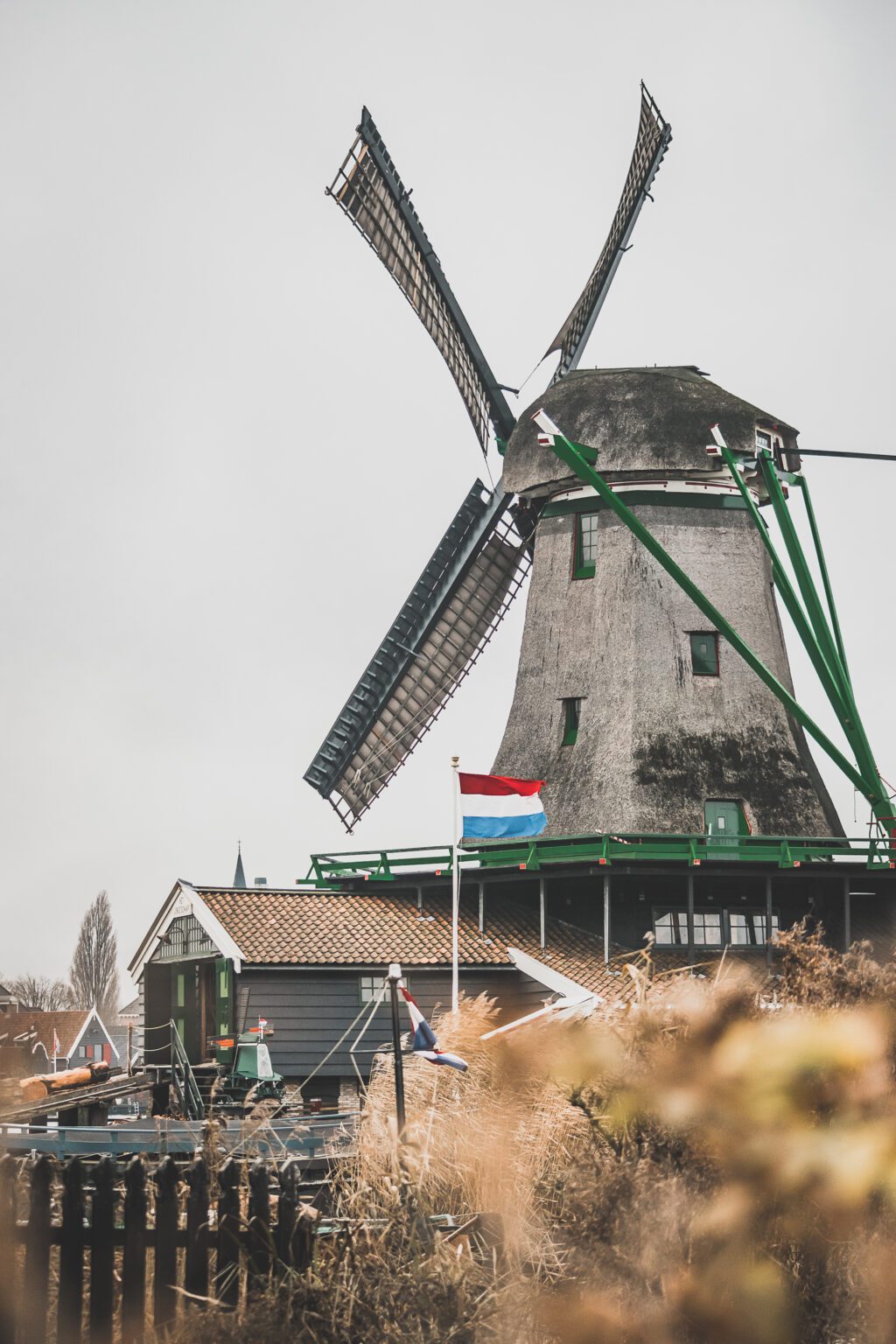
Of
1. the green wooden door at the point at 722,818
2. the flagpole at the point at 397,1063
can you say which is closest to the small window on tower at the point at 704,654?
the green wooden door at the point at 722,818

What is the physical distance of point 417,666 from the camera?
29422mm

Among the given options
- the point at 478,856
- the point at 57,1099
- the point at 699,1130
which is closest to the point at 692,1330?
the point at 699,1130

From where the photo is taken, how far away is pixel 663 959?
78.3 ft

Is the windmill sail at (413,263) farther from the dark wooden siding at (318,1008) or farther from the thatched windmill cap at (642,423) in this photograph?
the dark wooden siding at (318,1008)

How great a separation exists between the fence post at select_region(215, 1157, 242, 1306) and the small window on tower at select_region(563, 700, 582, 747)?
56.8 feet

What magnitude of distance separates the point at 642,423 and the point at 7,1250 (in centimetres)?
1951

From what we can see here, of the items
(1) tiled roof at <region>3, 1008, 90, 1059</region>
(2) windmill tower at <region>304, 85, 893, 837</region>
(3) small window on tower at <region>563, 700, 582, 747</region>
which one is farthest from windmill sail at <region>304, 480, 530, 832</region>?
(1) tiled roof at <region>3, 1008, 90, 1059</region>

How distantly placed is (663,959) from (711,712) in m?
3.96

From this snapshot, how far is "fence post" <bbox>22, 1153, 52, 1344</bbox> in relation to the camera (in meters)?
8.79

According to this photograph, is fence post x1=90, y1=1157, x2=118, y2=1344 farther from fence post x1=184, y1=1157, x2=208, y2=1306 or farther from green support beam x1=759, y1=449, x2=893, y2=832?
green support beam x1=759, y1=449, x2=893, y2=832

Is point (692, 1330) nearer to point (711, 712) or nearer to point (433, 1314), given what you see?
point (433, 1314)

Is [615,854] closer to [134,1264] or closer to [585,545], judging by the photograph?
[585,545]

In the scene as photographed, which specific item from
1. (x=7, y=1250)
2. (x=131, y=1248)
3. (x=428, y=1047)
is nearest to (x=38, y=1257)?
(x=7, y=1250)

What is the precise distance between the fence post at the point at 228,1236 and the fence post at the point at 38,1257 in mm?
903
